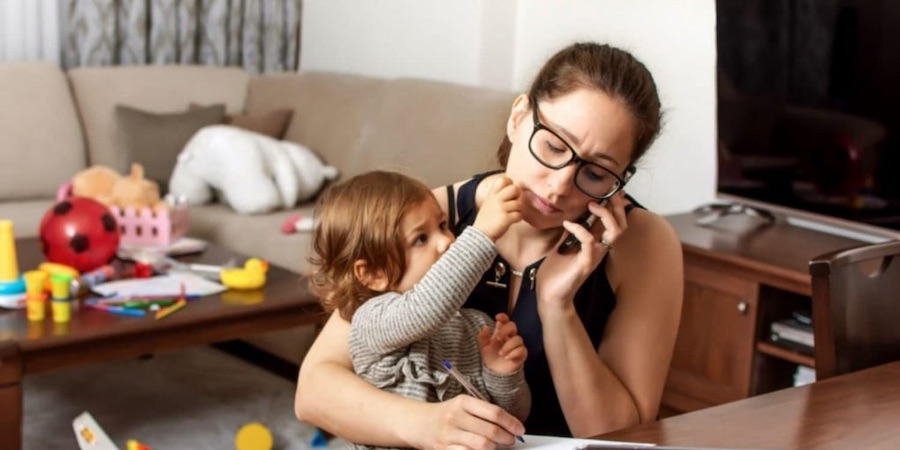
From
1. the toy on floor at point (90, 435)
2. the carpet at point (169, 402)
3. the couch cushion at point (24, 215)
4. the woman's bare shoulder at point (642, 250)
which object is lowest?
the carpet at point (169, 402)

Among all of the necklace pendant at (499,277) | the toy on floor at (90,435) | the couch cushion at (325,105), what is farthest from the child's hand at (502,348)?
the couch cushion at (325,105)

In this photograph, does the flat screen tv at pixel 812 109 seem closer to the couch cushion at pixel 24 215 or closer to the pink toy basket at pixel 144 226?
the pink toy basket at pixel 144 226

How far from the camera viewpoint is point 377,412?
149cm

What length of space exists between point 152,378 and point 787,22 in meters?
2.08

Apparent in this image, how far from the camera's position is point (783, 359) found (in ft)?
10.1

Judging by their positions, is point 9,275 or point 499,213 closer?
point 499,213

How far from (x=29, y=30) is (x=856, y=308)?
12.1 ft

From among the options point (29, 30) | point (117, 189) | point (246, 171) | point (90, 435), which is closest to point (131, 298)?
point (90, 435)

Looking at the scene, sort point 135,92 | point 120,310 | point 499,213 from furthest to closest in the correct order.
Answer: point 135,92 < point 120,310 < point 499,213

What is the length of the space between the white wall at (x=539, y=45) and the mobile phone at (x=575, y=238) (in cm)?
148

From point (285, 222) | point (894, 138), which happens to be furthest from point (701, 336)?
point (285, 222)

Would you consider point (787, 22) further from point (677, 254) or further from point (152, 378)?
point (152, 378)

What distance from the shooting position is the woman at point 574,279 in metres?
1.54

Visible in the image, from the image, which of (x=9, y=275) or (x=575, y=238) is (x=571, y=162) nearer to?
(x=575, y=238)
